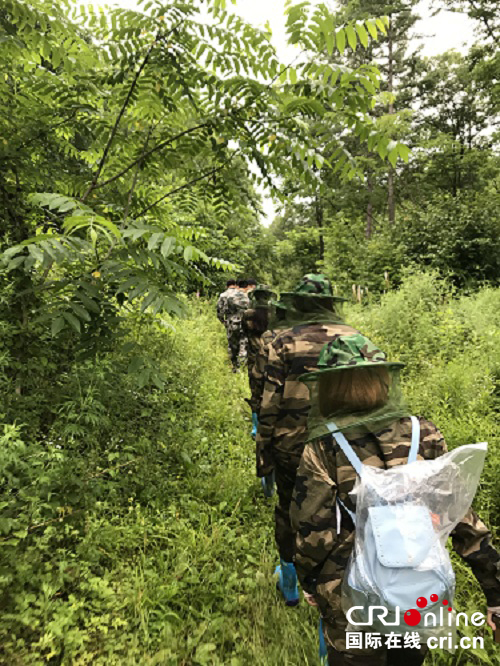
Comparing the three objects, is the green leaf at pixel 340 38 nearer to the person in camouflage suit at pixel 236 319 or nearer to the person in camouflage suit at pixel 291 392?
the person in camouflage suit at pixel 291 392

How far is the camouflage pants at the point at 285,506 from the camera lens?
2.80 m

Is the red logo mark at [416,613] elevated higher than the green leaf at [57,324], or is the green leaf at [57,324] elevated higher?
the green leaf at [57,324]

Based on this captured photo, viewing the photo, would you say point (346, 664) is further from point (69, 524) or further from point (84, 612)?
point (69, 524)

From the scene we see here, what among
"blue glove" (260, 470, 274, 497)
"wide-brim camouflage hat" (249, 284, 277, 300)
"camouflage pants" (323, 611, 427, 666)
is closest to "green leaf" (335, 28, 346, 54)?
"camouflage pants" (323, 611, 427, 666)

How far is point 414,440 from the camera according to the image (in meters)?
1.62

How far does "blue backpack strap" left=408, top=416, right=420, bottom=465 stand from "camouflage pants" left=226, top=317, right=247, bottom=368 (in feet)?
21.4

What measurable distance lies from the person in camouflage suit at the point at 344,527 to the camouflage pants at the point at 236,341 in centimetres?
649

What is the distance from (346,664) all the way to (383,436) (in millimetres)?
962

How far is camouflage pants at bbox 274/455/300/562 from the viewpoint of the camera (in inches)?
Result: 110

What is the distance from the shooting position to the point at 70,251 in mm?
2010

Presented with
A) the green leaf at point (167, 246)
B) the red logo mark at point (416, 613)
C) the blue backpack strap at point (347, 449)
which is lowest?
the red logo mark at point (416, 613)

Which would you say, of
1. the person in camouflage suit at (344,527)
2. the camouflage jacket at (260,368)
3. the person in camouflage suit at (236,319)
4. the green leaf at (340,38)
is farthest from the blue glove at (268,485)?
the person in camouflage suit at (236,319)

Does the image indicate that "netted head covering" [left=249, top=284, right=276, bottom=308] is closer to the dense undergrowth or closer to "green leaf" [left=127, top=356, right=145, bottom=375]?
the dense undergrowth

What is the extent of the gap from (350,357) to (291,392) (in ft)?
3.70
